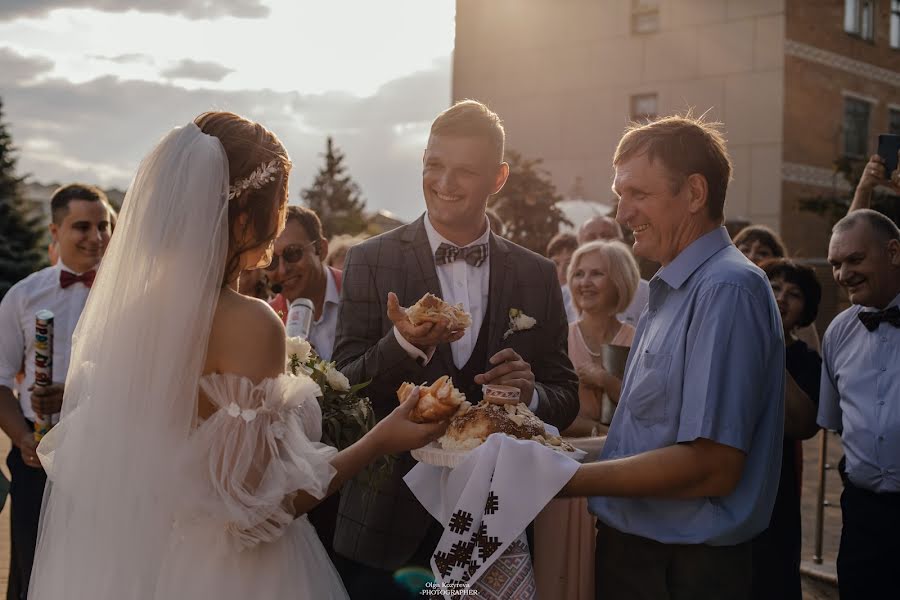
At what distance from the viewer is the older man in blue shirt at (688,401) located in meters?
2.54

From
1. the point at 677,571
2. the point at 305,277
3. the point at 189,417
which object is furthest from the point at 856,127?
the point at 189,417

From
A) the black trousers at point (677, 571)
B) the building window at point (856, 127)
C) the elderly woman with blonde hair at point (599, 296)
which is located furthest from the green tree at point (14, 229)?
the black trousers at point (677, 571)

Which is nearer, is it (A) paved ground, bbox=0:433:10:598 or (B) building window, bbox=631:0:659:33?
(A) paved ground, bbox=0:433:10:598

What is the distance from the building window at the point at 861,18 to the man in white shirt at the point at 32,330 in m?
24.4

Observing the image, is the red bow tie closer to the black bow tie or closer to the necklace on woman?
the necklace on woman

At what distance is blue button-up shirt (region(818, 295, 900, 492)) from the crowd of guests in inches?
0.4

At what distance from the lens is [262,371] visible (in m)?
2.63

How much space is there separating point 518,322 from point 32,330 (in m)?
3.05

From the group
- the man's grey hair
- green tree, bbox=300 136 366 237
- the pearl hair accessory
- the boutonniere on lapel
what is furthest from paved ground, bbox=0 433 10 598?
green tree, bbox=300 136 366 237

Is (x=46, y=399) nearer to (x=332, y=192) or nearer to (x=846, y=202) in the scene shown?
(x=846, y=202)

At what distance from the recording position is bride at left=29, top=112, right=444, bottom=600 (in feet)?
8.50

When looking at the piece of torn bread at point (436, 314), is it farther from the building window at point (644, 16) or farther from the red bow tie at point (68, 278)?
the building window at point (644, 16)

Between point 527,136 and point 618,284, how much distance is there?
22585 mm

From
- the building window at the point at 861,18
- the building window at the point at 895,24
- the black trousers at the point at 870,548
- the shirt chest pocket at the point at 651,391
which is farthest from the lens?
the building window at the point at 895,24
